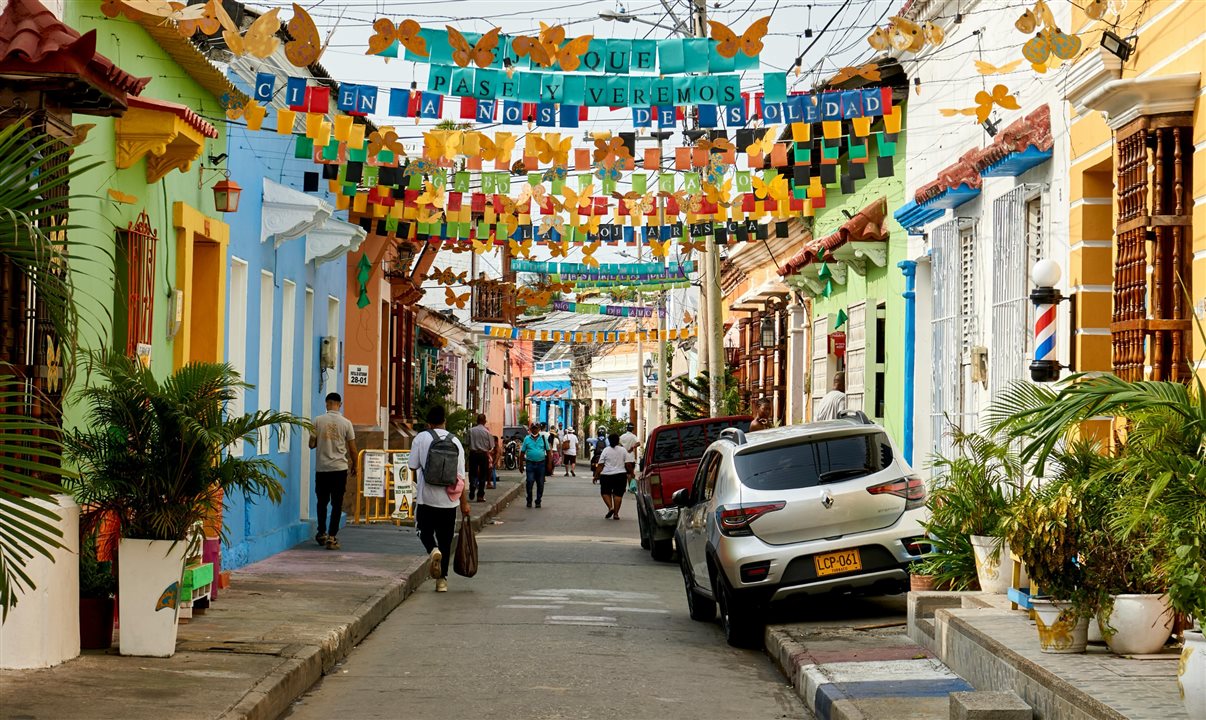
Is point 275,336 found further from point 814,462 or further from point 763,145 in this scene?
point 814,462

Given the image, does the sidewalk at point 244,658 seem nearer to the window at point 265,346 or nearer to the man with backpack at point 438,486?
the man with backpack at point 438,486

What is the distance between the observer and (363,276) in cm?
2623

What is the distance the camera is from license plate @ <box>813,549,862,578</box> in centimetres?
1219

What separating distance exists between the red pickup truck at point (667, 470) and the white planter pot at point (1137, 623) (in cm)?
1280

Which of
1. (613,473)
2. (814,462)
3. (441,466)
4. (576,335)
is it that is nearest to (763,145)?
(441,466)

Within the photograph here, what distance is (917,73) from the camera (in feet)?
64.4

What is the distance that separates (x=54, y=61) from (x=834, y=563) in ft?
22.8

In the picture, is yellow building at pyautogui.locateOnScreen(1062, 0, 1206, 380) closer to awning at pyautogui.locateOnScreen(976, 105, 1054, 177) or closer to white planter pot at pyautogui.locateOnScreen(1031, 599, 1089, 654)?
awning at pyautogui.locateOnScreen(976, 105, 1054, 177)

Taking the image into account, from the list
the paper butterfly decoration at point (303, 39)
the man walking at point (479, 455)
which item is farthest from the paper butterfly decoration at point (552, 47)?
the man walking at point (479, 455)

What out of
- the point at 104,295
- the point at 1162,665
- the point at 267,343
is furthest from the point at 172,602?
the point at 267,343

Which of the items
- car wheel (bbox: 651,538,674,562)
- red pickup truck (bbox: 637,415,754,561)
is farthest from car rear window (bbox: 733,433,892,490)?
car wheel (bbox: 651,538,674,562)

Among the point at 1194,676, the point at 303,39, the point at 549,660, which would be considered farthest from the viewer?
the point at 303,39

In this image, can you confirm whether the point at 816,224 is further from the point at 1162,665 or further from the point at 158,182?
the point at 1162,665

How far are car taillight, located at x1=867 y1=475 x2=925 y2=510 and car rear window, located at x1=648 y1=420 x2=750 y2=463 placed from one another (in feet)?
31.0
